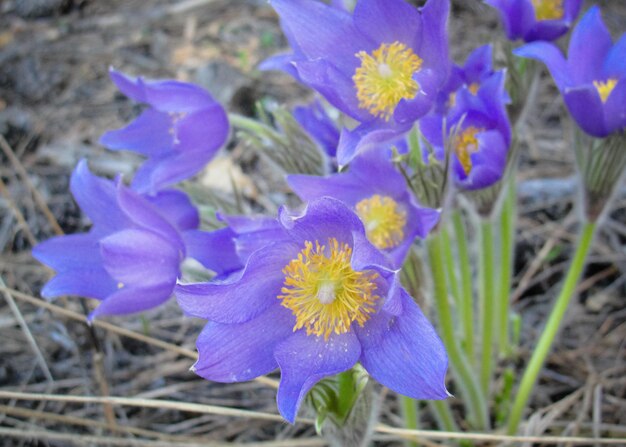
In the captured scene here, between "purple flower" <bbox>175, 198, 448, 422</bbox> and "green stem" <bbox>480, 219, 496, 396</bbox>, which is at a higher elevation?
"purple flower" <bbox>175, 198, 448, 422</bbox>

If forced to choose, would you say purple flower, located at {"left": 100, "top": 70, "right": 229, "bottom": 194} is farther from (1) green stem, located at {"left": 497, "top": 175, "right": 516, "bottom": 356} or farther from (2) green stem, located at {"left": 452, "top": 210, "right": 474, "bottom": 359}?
(1) green stem, located at {"left": 497, "top": 175, "right": 516, "bottom": 356}

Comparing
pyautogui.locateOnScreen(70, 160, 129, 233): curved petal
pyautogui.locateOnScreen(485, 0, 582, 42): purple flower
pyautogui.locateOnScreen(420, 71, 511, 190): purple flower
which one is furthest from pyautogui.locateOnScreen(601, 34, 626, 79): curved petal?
pyautogui.locateOnScreen(70, 160, 129, 233): curved petal

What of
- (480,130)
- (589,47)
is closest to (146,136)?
(480,130)

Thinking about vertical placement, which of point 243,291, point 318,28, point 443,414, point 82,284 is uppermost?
point 318,28

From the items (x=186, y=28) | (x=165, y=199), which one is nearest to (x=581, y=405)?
(x=165, y=199)

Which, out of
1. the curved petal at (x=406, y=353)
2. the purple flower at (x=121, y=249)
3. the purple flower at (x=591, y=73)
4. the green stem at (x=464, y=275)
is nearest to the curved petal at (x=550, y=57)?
the purple flower at (x=591, y=73)

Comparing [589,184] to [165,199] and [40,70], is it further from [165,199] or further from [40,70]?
[40,70]

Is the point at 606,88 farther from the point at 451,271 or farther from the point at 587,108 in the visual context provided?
the point at 451,271
